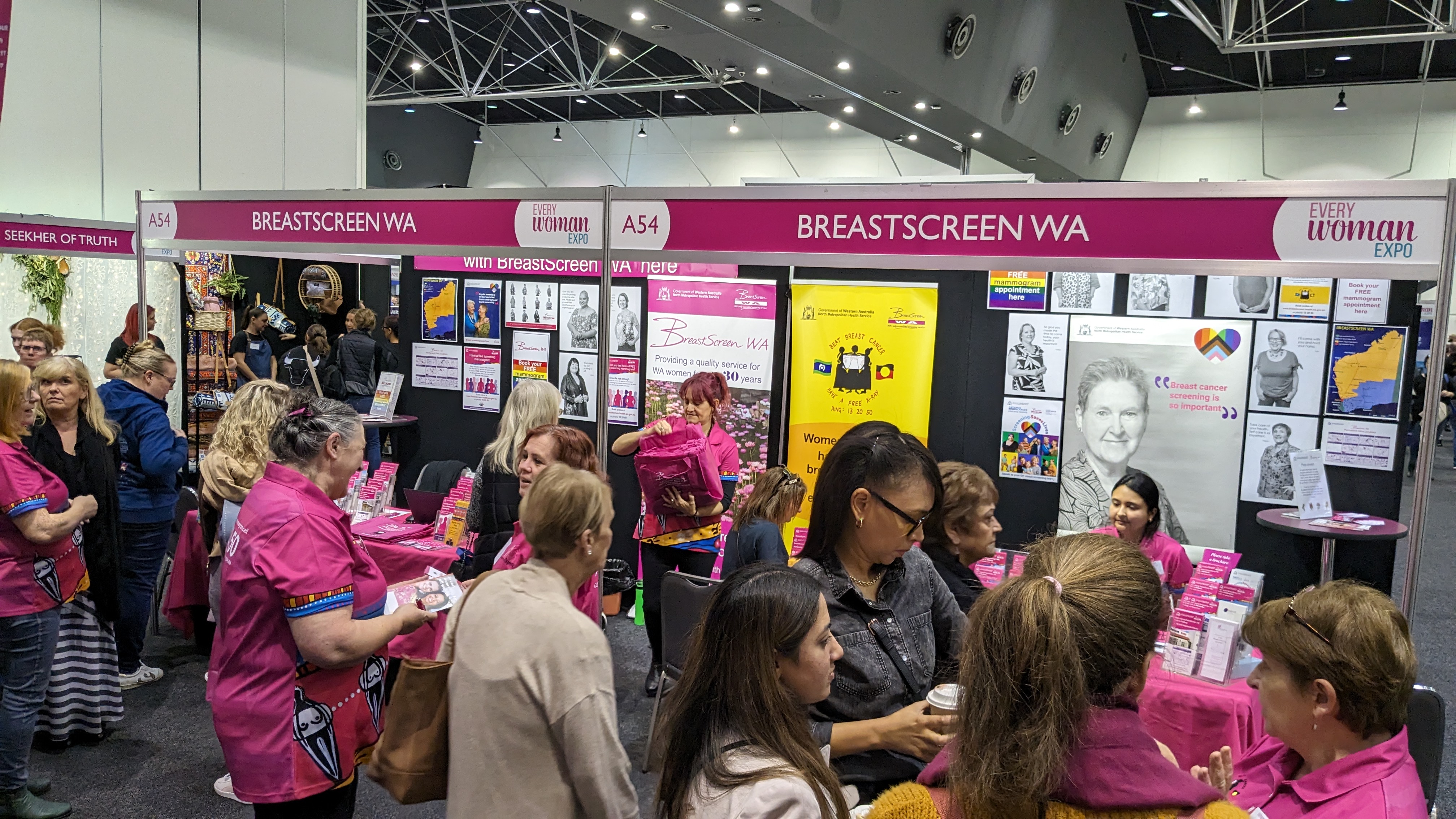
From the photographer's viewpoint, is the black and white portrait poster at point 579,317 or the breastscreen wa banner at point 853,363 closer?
the breastscreen wa banner at point 853,363

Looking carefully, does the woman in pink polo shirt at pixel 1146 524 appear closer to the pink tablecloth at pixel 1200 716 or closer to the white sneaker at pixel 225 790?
the pink tablecloth at pixel 1200 716

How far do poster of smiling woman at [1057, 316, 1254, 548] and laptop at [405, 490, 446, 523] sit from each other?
319cm

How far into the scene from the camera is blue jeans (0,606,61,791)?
3.02m

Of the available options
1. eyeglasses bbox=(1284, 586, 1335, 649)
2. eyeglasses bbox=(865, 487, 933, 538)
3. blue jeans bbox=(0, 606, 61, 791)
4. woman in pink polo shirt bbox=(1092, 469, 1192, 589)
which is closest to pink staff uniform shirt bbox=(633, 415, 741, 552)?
woman in pink polo shirt bbox=(1092, 469, 1192, 589)

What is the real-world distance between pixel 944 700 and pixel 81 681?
3704mm

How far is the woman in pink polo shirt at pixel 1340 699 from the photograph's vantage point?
1.56m

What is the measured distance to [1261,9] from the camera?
9.24 metres

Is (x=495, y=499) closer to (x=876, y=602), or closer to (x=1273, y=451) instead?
(x=876, y=602)

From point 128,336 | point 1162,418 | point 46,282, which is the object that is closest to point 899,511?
point 1162,418

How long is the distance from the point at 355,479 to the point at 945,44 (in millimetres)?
5615

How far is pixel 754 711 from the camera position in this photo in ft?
4.19

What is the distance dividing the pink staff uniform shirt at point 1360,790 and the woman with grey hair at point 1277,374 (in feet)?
11.2

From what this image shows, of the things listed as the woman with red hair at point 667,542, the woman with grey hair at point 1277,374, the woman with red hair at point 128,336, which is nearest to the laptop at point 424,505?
the woman with red hair at point 667,542

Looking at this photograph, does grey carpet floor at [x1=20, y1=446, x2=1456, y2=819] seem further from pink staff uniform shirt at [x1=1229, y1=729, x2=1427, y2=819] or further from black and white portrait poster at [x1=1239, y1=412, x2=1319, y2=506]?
pink staff uniform shirt at [x1=1229, y1=729, x2=1427, y2=819]
